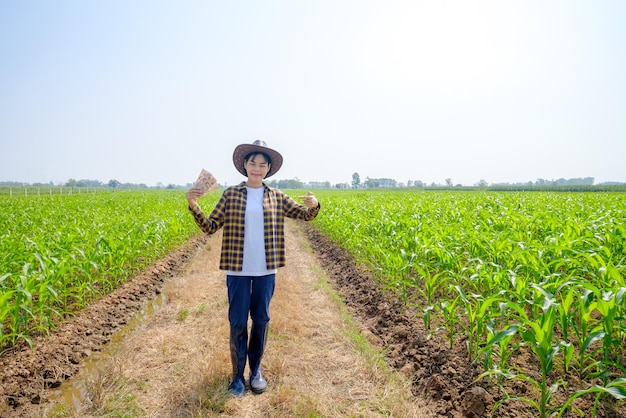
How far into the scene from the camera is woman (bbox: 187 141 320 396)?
10.0 ft

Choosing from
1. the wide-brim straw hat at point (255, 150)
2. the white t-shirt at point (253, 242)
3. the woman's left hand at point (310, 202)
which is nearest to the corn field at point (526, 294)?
the woman's left hand at point (310, 202)

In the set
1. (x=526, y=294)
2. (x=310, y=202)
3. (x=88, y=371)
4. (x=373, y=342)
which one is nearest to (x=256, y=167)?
(x=310, y=202)

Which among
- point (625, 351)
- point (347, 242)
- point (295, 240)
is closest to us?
point (625, 351)

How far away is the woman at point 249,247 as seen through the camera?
305cm

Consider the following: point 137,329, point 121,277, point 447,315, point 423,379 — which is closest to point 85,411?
point 137,329

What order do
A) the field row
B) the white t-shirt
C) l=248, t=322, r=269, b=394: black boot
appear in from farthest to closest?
the field row
l=248, t=322, r=269, b=394: black boot
the white t-shirt

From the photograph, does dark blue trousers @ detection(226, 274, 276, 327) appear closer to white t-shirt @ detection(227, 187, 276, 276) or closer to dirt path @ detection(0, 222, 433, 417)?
white t-shirt @ detection(227, 187, 276, 276)

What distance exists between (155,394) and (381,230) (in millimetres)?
6094

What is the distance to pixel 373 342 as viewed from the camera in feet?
14.0

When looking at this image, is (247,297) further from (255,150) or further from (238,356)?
(255,150)

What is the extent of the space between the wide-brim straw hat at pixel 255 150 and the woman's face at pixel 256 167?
2.7 inches

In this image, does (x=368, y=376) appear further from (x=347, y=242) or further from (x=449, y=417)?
(x=347, y=242)

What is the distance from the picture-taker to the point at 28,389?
10.5 feet

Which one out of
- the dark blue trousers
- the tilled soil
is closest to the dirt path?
the tilled soil
